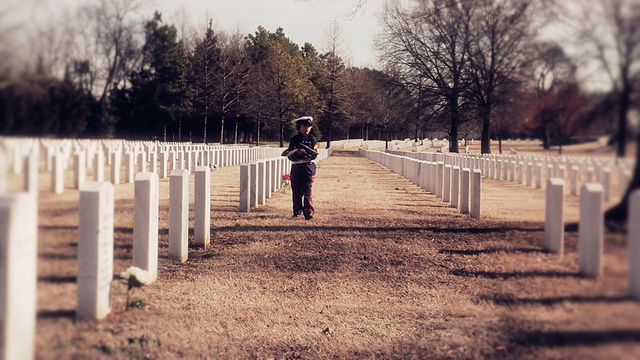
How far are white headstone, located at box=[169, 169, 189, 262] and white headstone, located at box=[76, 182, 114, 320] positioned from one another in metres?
2.93

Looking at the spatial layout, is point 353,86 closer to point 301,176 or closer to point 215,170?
point 301,176

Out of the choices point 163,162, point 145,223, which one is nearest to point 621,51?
point 145,223

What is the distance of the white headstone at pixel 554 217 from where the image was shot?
1.90 m

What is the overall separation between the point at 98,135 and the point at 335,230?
25.6ft

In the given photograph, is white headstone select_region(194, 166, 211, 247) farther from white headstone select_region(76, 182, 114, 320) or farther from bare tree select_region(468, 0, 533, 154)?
bare tree select_region(468, 0, 533, 154)

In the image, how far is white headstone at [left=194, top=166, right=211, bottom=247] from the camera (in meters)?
8.29

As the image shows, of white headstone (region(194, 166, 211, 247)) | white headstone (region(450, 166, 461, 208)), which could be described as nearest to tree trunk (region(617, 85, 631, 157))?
white headstone (region(194, 166, 211, 247))

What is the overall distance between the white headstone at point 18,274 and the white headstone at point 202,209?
6289 mm

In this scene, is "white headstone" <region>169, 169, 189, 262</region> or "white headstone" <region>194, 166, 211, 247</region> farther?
"white headstone" <region>194, 166, 211, 247</region>

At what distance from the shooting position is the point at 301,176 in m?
10.8

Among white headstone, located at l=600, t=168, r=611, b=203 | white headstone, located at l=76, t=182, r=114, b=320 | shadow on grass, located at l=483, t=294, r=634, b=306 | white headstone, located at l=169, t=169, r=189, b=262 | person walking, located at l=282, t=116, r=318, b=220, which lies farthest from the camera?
person walking, located at l=282, t=116, r=318, b=220

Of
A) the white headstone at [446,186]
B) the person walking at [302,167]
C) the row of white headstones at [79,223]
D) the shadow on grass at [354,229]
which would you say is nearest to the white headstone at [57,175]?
the row of white headstones at [79,223]

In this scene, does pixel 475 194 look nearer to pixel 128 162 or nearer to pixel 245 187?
pixel 245 187

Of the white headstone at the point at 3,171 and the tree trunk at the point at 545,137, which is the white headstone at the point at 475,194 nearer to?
the tree trunk at the point at 545,137
